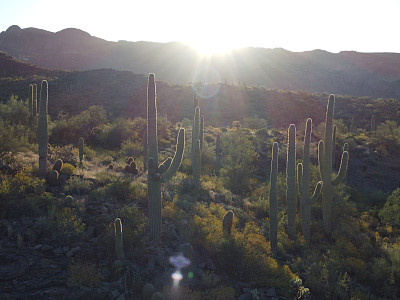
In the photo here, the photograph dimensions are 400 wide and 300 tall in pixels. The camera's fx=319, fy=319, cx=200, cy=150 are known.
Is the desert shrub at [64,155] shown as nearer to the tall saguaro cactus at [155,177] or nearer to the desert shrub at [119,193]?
the desert shrub at [119,193]

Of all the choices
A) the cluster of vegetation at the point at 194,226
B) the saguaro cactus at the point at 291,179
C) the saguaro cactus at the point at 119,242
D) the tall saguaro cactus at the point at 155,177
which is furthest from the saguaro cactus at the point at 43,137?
the saguaro cactus at the point at 291,179

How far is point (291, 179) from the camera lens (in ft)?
38.1

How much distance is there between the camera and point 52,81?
4616 centimetres

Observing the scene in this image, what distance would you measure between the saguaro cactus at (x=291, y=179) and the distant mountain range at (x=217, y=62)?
232 ft

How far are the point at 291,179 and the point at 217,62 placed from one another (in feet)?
301

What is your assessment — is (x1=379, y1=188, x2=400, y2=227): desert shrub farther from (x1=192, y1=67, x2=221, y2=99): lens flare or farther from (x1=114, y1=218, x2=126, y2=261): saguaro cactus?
(x1=192, y1=67, x2=221, y2=99): lens flare

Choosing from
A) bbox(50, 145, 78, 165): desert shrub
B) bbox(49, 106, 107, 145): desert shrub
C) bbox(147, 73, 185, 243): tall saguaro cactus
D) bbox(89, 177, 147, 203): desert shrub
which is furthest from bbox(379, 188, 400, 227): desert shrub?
bbox(49, 106, 107, 145): desert shrub

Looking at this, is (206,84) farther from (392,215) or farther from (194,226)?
(194,226)

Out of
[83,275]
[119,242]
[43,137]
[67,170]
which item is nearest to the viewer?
[83,275]

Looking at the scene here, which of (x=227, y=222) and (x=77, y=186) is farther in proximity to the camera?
(x=77, y=186)

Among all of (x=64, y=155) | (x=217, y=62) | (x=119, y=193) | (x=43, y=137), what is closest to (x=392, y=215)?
(x=119, y=193)

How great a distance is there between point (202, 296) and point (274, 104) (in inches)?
1637

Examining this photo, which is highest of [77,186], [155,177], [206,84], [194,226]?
[206,84]

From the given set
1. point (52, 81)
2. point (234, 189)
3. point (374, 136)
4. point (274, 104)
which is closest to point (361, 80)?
point (274, 104)
